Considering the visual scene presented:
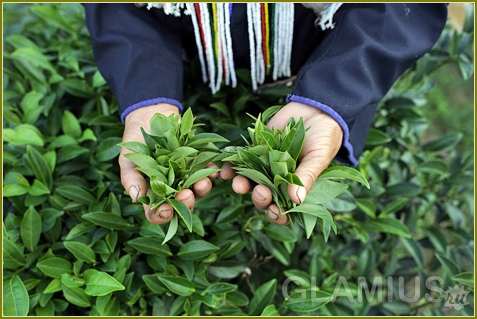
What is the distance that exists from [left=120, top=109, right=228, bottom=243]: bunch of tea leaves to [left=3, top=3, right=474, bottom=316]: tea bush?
0.16 m

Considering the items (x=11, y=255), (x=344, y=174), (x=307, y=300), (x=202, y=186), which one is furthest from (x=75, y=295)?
(x=344, y=174)

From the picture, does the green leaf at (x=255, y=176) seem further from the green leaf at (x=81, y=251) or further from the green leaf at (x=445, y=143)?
the green leaf at (x=445, y=143)

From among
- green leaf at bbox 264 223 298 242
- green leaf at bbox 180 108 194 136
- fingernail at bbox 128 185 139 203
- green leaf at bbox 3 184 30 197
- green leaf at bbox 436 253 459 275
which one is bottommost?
green leaf at bbox 436 253 459 275

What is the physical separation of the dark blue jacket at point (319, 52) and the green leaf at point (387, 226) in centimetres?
22

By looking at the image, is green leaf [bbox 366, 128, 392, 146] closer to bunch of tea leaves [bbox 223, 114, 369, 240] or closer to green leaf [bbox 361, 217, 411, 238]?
green leaf [bbox 361, 217, 411, 238]

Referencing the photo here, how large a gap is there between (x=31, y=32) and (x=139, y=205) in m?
0.80

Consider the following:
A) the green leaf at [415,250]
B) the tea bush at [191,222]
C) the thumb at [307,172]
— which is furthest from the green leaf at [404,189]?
the thumb at [307,172]

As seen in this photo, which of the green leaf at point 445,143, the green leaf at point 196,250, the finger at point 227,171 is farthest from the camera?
the green leaf at point 445,143

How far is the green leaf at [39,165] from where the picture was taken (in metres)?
1.06

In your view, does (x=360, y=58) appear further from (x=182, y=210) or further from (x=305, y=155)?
(x=182, y=210)

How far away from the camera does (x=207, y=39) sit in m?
1.09

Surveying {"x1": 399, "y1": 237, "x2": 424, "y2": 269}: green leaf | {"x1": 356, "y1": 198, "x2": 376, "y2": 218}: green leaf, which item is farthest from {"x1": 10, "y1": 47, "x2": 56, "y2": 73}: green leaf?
{"x1": 399, "y1": 237, "x2": 424, "y2": 269}: green leaf

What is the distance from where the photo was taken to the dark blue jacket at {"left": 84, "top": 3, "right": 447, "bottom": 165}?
0.95 metres

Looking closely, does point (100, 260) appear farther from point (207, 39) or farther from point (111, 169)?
point (207, 39)
